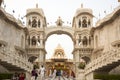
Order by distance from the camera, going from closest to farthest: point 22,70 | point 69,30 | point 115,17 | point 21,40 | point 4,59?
1. point 4,59
2. point 22,70
3. point 115,17
4. point 21,40
5. point 69,30

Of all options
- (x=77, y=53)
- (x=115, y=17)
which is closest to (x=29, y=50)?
(x=77, y=53)

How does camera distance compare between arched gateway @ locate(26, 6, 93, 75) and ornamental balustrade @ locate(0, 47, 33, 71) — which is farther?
arched gateway @ locate(26, 6, 93, 75)

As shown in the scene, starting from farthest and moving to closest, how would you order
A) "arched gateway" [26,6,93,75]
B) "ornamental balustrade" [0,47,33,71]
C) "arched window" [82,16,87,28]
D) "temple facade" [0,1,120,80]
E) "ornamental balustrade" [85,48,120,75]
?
"arched window" [82,16,87,28] < "arched gateway" [26,6,93,75] < "temple facade" [0,1,120,80] < "ornamental balustrade" [85,48,120,75] < "ornamental balustrade" [0,47,33,71]

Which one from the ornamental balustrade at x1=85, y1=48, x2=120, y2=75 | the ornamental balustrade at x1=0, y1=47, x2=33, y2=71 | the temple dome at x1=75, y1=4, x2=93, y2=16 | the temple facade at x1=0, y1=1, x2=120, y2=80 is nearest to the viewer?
the ornamental balustrade at x1=0, y1=47, x2=33, y2=71

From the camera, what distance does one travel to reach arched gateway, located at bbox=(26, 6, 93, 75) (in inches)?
2489

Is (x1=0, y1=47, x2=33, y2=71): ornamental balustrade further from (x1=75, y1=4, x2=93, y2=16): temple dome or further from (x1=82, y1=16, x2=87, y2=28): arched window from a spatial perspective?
(x1=82, y1=16, x2=87, y2=28): arched window

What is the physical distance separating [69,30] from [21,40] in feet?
47.9

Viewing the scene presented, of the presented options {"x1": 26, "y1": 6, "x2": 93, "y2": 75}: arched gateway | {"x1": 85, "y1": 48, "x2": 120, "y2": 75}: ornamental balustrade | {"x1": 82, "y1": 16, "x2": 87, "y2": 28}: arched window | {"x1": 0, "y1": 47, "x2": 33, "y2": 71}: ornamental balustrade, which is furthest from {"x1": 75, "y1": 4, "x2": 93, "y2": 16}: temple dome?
{"x1": 0, "y1": 47, "x2": 33, "y2": 71}: ornamental balustrade

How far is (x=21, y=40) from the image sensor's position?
185ft

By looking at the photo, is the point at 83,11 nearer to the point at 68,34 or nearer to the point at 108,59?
the point at 68,34

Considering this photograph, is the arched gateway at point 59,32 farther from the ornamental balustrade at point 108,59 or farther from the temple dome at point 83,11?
the ornamental balustrade at point 108,59

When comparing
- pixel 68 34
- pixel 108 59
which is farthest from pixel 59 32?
pixel 108 59

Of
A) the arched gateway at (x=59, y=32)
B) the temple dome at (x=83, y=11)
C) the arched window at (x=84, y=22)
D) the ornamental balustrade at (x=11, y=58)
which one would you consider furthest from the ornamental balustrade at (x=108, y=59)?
the arched window at (x=84, y=22)

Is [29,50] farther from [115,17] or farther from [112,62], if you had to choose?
[112,62]
